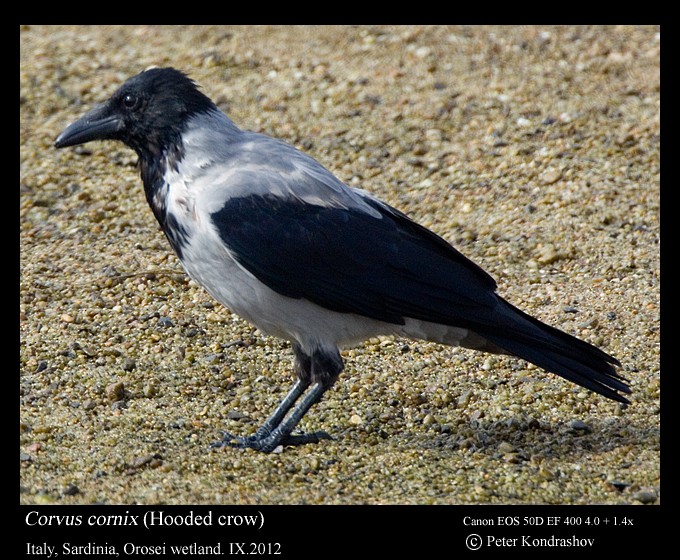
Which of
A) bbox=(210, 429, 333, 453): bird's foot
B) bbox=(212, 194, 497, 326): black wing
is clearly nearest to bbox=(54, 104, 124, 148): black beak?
bbox=(212, 194, 497, 326): black wing

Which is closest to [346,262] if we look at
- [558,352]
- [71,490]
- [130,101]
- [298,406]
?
[298,406]

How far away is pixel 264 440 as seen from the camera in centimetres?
513

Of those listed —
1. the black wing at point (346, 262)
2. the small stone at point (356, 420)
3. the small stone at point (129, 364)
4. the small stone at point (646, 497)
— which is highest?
the black wing at point (346, 262)

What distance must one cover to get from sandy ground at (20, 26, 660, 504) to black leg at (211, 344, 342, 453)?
89mm

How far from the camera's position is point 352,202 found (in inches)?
206

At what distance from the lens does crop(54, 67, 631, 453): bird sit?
4977 mm

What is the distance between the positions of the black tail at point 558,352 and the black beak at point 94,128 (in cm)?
221

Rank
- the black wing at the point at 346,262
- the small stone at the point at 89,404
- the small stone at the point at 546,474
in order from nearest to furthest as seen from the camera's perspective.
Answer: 1. the small stone at the point at 546,474
2. the black wing at the point at 346,262
3. the small stone at the point at 89,404

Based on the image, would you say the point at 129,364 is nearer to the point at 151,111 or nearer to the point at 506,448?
the point at 151,111

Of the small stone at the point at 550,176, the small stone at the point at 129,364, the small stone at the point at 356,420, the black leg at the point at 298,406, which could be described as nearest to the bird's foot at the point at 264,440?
the black leg at the point at 298,406

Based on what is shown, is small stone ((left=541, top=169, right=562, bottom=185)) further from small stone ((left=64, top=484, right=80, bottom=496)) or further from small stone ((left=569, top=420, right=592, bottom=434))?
small stone ((left=64, top=484, right=80, bottom=496))

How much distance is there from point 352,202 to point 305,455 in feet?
4.22

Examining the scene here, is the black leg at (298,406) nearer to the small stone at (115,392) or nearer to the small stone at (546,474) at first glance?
the small stone at (115,392)

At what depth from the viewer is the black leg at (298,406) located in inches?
202
